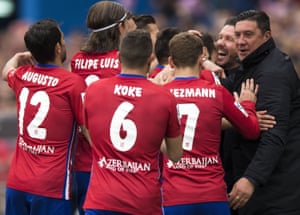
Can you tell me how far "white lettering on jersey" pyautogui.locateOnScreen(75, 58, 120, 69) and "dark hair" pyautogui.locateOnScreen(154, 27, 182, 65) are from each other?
626mm

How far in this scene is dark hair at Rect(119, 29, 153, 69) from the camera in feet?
27.6

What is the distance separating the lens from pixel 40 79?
919 cm

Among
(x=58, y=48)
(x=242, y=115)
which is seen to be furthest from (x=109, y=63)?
(x=242, y=115)

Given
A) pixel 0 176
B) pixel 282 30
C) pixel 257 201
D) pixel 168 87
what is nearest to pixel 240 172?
pixel 257 201

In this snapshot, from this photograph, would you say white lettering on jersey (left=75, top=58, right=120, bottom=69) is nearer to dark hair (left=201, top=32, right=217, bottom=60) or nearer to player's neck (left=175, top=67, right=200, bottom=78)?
player's neck (left=175, top=67, right=200, bottom=78)

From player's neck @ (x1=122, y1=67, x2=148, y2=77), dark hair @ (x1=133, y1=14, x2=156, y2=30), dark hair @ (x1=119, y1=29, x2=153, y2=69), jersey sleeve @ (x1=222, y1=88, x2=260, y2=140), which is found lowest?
jersey sleeve @ (x1=222, y1=88, x2=260, y2=140)

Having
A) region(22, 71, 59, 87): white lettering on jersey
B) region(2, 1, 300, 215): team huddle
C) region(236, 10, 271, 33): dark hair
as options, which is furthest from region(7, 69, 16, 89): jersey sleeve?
region(236, 10, 271, 33): dark hair

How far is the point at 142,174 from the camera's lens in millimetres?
8438

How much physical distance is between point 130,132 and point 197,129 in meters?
0.77

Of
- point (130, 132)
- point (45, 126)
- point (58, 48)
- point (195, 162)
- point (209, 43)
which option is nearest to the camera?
point (130, 132)

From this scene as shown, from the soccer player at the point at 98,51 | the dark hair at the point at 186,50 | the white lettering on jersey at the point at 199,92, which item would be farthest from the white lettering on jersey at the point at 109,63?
the white lettering on jersey at the point at 199,92

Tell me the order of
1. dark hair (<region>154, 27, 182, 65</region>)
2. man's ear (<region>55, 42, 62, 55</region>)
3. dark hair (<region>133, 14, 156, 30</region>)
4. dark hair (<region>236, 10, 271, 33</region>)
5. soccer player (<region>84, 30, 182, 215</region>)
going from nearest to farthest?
soccer player (<region>84, 30, 182, 215</region>) → man's ear (<region>55, 42, 62, 55</region>) → dark hair (<region>236, 10, 271, 33</region>) → dark hair (<region>154, 27, 182, 65</region>) → dark hair (<region>133, 14, 156, 30</region>)

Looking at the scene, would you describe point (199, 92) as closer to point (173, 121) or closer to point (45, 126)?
point (173, 121)

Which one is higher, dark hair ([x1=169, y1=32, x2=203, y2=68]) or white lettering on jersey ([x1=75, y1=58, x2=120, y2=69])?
dark hair ([x1=169, y1=32, x2=203, y2=68])
